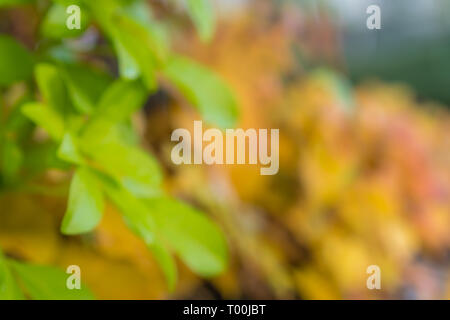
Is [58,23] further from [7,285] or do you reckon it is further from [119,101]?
[7,285]

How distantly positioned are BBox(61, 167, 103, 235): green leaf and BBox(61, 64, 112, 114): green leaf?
7 centimetres

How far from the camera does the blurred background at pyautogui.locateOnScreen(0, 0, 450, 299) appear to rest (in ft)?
1.71

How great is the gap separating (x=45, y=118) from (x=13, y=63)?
8cm

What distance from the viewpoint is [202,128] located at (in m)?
0.74

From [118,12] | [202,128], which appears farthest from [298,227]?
[118,12]

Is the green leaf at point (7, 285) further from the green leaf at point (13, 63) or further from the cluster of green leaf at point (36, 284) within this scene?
the green leaf at point (13, 63)

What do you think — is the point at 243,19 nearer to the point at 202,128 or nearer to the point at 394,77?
the point at 202,128

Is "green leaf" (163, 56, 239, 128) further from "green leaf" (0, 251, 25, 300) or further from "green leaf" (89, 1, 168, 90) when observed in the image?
"green leaf" (0, 251, 25, 300)

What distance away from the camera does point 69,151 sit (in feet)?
1.11

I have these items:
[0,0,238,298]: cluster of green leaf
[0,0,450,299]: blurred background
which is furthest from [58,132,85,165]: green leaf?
[0,0,450,299]: blurred background

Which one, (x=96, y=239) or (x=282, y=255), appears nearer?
(x=96, y=239)

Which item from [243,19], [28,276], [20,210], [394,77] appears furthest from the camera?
[394,77]

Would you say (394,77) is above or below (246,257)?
above
